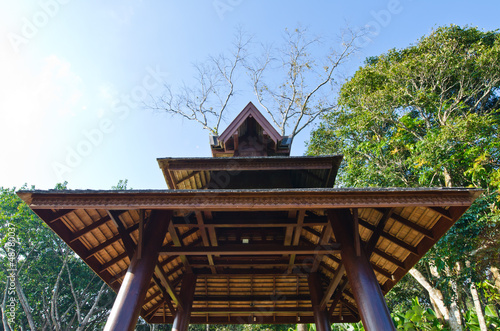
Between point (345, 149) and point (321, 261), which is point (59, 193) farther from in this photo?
point (345, 149)

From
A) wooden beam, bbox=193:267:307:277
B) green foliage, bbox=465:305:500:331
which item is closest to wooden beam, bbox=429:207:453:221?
wooden beam, bbox=193:267:307:277

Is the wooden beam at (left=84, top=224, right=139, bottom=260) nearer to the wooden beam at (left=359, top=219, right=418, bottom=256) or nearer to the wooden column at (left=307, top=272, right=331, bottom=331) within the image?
the wooden beam at (left=359, top=219, right=418, bottom=256)

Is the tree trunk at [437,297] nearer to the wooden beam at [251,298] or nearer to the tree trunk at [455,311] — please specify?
the tree trunk at [455,311]

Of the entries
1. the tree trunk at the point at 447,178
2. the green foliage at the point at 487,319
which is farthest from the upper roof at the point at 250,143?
the green foliage at the point at 487,319

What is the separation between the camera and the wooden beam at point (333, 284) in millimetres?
6105

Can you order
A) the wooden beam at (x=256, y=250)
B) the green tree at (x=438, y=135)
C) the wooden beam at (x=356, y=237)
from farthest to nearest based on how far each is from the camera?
the green tree at (x=438, y=135)
the wooden beam at (x=256, y=250)
the wooden beam at (x=356, y=237)

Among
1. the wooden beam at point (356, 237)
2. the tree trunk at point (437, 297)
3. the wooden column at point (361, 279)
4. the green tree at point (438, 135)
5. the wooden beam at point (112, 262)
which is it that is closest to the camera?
the wooden column at point (361, 279)

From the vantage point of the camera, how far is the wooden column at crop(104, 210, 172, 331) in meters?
4.35

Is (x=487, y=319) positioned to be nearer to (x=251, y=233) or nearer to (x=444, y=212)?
(x=444, y=212)

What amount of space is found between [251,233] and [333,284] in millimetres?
2420

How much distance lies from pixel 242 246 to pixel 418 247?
3.66 meters

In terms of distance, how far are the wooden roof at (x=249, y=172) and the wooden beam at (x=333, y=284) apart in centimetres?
230

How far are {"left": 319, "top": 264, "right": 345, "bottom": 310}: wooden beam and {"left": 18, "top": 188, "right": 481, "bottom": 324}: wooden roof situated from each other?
0.10 ft

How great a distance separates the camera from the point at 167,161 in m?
7.07
